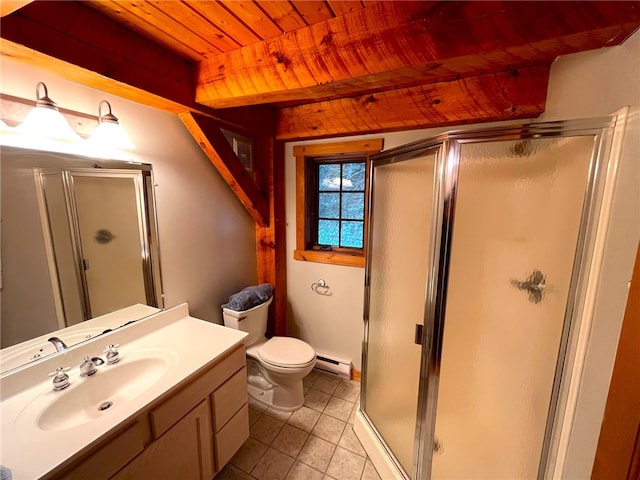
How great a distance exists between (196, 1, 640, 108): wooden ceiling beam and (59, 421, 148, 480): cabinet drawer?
1418 millimetres

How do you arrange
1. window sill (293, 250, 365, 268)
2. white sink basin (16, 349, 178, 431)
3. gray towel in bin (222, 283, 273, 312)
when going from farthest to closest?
1. window sill (293, 250, 365, 268)
2. gray towel in bin (222, 283, 273, 312)
3. white sink basin (16, 349, 178, 431)

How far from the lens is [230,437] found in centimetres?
137

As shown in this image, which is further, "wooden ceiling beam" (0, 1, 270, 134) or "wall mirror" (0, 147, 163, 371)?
"wall mirror" (0, 147, 163, 371)

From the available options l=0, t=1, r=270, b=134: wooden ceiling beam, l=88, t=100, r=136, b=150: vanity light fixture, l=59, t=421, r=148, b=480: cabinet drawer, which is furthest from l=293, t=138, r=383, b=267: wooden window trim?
l=59, t=421, r=148, b=480: cabinet drawer

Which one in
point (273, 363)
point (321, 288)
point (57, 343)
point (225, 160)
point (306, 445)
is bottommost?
point (306, 445)

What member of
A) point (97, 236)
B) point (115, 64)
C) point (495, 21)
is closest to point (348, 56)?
point (495, 21)

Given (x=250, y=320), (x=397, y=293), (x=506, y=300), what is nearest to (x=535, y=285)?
(x=506, y=300)

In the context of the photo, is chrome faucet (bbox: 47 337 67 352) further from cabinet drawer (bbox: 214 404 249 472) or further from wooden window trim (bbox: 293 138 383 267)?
wooden window trim (bbox: 293 138 383 267)

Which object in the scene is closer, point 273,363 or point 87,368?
point 87,368

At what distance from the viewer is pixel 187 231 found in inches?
66.2

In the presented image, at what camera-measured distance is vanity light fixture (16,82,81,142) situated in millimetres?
964

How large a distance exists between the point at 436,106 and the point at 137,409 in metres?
1.99

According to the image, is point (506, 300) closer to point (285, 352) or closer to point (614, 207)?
point (614, 207)

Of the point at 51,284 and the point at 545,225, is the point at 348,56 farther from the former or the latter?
the point at 51,284
